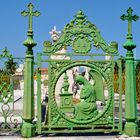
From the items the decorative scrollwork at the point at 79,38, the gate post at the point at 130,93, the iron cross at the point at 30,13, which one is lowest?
the gate post at the point at 130,93

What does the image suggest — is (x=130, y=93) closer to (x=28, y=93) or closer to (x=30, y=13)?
(x=28, y=93)

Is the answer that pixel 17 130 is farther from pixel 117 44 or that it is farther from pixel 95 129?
pixel 117 44

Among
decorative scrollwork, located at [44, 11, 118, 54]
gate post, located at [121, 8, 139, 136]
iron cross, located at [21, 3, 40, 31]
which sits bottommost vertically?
gate post, located at [121, 8, 139, 136]

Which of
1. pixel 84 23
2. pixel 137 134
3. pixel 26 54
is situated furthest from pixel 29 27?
pixel 137 134

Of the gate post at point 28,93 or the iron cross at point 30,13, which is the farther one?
the iron cross at point 30,13

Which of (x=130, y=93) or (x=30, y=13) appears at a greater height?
(x=30, y=13)

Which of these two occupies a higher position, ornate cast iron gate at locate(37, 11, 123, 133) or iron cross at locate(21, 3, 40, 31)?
iron cross at locate(21, 3, 40, 31)

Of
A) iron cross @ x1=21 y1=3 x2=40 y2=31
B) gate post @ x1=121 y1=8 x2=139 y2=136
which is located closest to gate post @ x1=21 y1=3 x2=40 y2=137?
iron cross @ x1=21 y1=3 x2=40 y2=31

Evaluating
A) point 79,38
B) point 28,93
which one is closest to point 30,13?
point 79,38

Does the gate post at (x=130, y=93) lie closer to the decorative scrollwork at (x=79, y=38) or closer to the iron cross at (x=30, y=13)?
the decorative scrollwork at (x=79, y=38)

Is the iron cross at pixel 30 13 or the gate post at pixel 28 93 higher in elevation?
the iron cross at pixel 30 13

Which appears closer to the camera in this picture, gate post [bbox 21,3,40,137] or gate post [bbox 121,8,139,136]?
gate post [bbox 21,3,40,137]

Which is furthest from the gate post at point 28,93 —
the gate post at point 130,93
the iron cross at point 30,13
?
the gate post at point 130,93

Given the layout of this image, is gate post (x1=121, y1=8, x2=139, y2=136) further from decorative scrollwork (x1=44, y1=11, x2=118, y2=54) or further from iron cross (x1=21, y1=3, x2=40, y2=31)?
iron cross (x1=21, y1=3, x2=40, y2=31)
